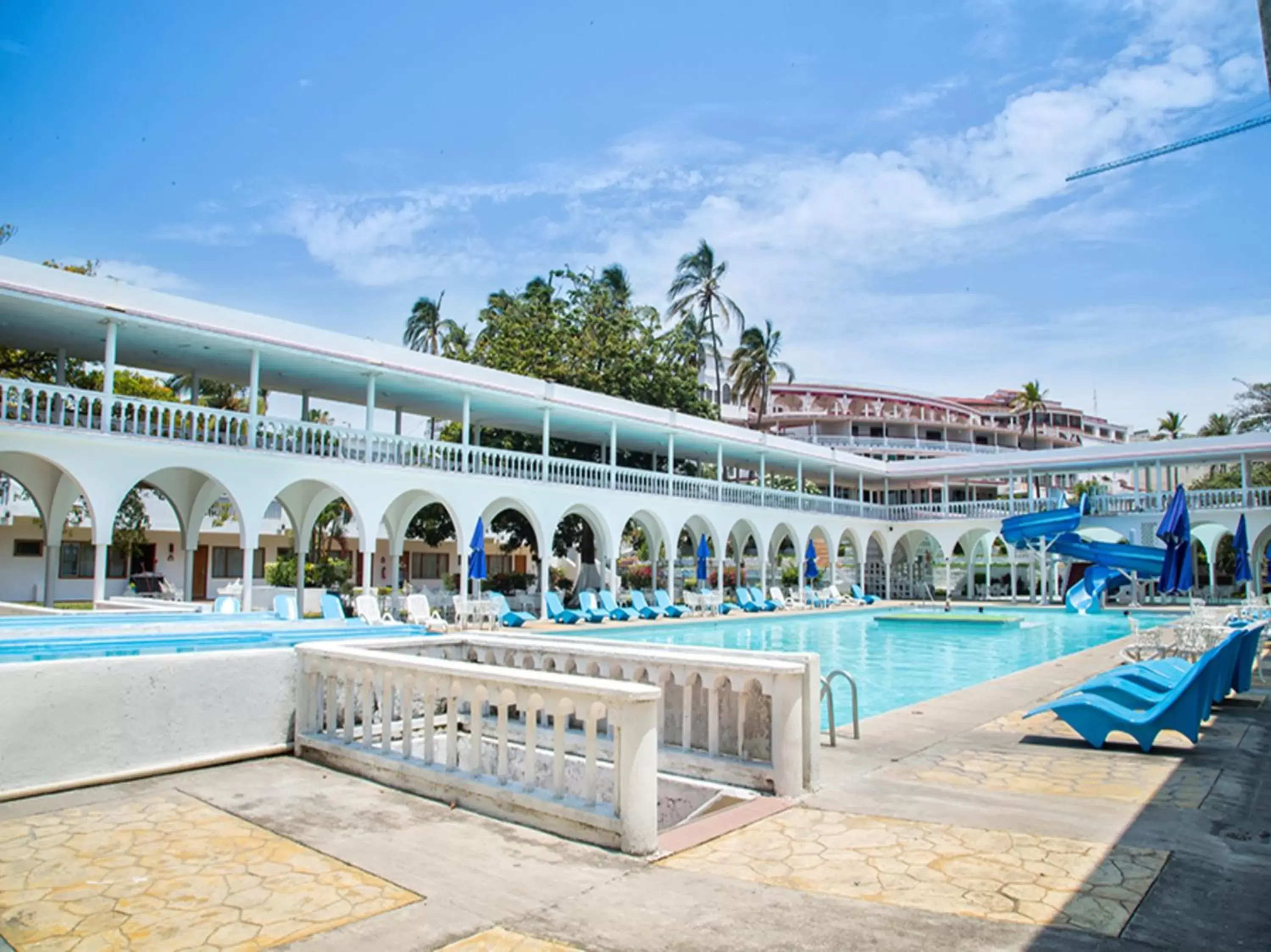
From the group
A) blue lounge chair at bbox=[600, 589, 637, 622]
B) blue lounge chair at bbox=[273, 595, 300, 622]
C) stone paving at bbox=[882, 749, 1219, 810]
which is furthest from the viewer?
blue lounge chair at bbox=[600, 589, 637, 622]

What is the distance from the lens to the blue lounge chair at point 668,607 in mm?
25828

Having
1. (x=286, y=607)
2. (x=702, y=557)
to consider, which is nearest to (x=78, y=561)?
(x=286, y=607)

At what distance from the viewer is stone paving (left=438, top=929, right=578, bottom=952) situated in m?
3.24

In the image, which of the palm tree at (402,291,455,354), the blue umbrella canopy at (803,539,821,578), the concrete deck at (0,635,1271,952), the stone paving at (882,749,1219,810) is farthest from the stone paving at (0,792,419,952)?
the palm tree at (402,291,455,354)

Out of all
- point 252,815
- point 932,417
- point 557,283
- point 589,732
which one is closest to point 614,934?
point 589,732

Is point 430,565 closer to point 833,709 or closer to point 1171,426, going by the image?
point 833,709

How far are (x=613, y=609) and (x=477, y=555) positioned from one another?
4.50 m

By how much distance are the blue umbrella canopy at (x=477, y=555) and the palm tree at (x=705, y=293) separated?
25526mm

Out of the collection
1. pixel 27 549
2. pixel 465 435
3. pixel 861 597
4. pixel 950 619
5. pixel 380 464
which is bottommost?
pixel 950 619

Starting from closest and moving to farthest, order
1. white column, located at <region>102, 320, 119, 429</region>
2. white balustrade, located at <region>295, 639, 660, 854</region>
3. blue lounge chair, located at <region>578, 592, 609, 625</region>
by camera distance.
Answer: white balustrade, located at <region>295, 639, 660, 854</region> → white column, located at <region>102, 320, 119, 429</region> → blue lounge chair, located at <region>578, 592, 609, 625</region>

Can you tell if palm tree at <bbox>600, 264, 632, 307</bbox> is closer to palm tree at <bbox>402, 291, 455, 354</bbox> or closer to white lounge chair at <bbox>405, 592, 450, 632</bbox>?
palm tree at <bbox>402, 291, 455, 354</bbox>

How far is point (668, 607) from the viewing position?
85.8 ft

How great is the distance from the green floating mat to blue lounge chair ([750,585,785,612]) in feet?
11.7

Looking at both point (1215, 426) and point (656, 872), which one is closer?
point (656, 872)
